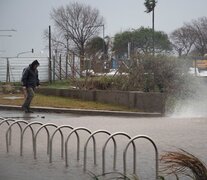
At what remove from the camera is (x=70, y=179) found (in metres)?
7.56

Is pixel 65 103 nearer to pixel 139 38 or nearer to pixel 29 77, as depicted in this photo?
pixel 29 77

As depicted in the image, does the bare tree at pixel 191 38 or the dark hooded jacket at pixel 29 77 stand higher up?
the bare tree at pixel 191 38

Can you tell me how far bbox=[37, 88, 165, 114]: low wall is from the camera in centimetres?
1762

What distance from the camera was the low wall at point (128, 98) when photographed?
17.6 m

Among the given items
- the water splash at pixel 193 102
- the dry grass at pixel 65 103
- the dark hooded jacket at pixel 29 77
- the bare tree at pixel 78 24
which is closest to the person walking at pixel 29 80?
the dark hooded jacket at pixel 29 77

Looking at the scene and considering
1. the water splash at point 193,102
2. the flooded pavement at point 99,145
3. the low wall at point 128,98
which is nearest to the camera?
the flooded pavement at point 99,145

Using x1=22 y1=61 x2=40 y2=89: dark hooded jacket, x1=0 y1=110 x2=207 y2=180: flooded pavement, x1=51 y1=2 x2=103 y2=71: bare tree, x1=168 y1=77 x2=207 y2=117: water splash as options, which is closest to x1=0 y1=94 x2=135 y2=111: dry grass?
x1=0 y1=110 x2=207 y2=180: flooded pavement

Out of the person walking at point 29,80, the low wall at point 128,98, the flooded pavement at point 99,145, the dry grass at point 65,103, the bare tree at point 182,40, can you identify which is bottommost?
the flooded pavement at point 99,145

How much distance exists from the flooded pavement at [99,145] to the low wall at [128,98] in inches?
51.6

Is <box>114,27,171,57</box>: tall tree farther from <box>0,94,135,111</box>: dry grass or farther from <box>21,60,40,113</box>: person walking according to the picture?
<box>21,60,40,113</box>: person walking

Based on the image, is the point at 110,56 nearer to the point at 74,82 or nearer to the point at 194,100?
the point at 74,82

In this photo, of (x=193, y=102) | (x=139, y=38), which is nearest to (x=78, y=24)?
(x=139, y=38)

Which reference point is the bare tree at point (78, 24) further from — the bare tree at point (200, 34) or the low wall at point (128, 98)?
the low wall at point (128, 98)

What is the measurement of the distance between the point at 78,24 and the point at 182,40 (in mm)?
12757
